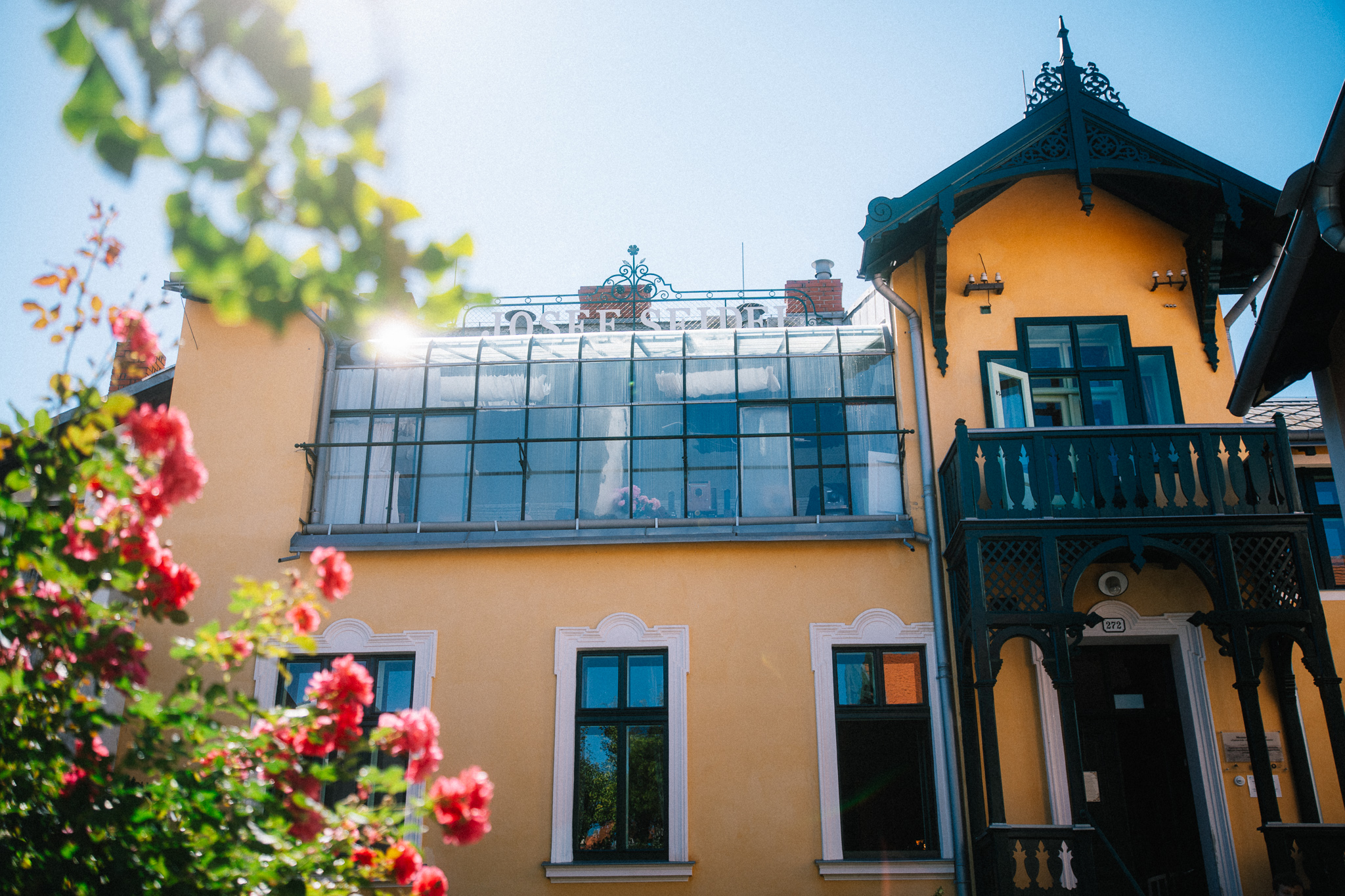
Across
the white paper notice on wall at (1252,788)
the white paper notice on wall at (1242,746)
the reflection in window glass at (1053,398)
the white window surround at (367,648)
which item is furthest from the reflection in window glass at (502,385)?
the white paper notice on wall at (1252,788)

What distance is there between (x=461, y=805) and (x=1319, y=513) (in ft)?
31.6

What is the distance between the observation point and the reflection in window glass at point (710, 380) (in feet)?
36.7

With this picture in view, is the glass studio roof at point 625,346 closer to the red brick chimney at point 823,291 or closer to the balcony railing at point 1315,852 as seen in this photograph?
the red brick chimney at point 823,291

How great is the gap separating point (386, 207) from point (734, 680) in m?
7.44

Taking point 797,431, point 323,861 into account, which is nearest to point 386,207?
point 323,861

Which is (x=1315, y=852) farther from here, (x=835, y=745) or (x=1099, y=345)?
(x=1099, y=345)

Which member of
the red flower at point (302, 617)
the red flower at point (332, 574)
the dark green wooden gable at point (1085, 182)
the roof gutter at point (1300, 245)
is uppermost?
the dark green wooden gable at point (1085, 182)

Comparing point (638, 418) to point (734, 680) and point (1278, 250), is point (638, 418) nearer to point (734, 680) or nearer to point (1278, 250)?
point (734, 680)

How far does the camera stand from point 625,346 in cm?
1151

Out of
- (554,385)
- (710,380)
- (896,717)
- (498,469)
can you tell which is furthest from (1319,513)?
(498,469)

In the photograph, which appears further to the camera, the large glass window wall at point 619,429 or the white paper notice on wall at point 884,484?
the large glass window wall at point 619,429

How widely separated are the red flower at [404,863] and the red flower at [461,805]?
16cm

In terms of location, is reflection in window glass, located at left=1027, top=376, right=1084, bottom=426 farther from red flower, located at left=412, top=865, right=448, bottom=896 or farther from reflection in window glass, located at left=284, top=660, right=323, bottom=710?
red flower, located at left=412, top=865, right=448, bottom=896

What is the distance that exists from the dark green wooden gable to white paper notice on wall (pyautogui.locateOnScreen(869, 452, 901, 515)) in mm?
1064
